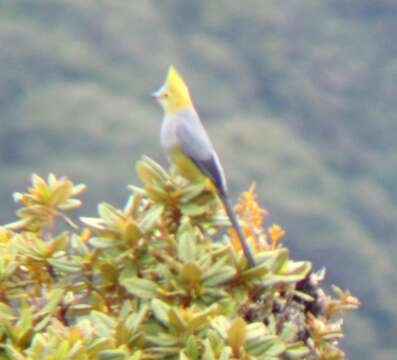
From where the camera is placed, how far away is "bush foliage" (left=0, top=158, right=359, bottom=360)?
4.25 metres

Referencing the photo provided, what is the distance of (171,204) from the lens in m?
4.69

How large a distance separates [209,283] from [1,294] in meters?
0.63

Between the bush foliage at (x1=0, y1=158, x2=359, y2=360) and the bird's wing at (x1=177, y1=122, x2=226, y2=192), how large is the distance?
0.44m

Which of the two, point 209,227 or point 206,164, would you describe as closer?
point 209,227

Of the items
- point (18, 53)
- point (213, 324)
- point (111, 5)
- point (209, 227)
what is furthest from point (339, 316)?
point (111, 5)

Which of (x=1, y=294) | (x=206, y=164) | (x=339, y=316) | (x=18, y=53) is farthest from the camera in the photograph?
(x=18, y=53)

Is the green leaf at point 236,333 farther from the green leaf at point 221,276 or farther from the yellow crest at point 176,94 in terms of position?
the yellow crest at point 176,94

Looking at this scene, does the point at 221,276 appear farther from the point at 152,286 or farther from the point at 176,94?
the point at 176,94

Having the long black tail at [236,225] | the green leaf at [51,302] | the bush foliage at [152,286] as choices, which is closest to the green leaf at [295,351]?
the bush foliage at [152,286]

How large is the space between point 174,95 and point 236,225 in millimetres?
1090

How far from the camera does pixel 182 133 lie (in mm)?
5750

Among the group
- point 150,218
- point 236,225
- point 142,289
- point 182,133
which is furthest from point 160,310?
point 182,133

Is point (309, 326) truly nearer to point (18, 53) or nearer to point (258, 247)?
point (258, 247)

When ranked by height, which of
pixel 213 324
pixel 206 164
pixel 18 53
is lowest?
pixel 213 324
